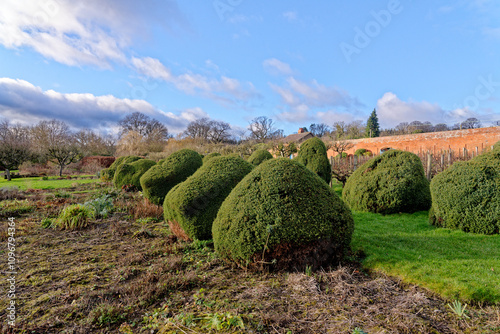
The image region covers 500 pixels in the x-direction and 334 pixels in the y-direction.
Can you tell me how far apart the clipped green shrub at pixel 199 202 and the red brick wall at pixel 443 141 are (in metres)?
18.6

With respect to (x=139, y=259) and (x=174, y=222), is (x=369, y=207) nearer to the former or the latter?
(x=174, y=222)

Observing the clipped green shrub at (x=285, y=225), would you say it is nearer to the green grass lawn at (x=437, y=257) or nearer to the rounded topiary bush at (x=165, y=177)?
the green grass lawn at (x=437, y=257)

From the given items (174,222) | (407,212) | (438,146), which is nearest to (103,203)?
(174,222)

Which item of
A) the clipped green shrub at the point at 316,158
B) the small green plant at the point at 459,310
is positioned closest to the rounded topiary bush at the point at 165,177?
the clipped green shrub at the point at 316,158

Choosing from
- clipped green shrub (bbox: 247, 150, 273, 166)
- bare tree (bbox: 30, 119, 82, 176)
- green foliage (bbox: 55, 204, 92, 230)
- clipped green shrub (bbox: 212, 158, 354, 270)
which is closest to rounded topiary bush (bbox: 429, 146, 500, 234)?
clipped green shrub (bbox: 212, 158, 354, 270)

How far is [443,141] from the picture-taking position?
78.3 feet

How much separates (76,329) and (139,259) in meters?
1.82

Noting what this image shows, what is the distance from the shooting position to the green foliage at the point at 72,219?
6562mm

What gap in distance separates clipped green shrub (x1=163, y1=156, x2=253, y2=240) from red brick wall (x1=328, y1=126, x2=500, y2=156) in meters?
18.6

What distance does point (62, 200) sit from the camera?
1002 centimetres

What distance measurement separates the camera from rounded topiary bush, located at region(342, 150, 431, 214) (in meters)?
7.76

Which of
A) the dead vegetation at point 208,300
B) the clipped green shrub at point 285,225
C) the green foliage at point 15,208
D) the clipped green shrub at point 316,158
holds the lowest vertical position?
the dead vegetation at point 208,300

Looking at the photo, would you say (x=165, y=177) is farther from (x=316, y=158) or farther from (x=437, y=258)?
(x=437, y=258)

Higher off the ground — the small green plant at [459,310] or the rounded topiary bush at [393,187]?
the rounded topiary bush at [393,187]
